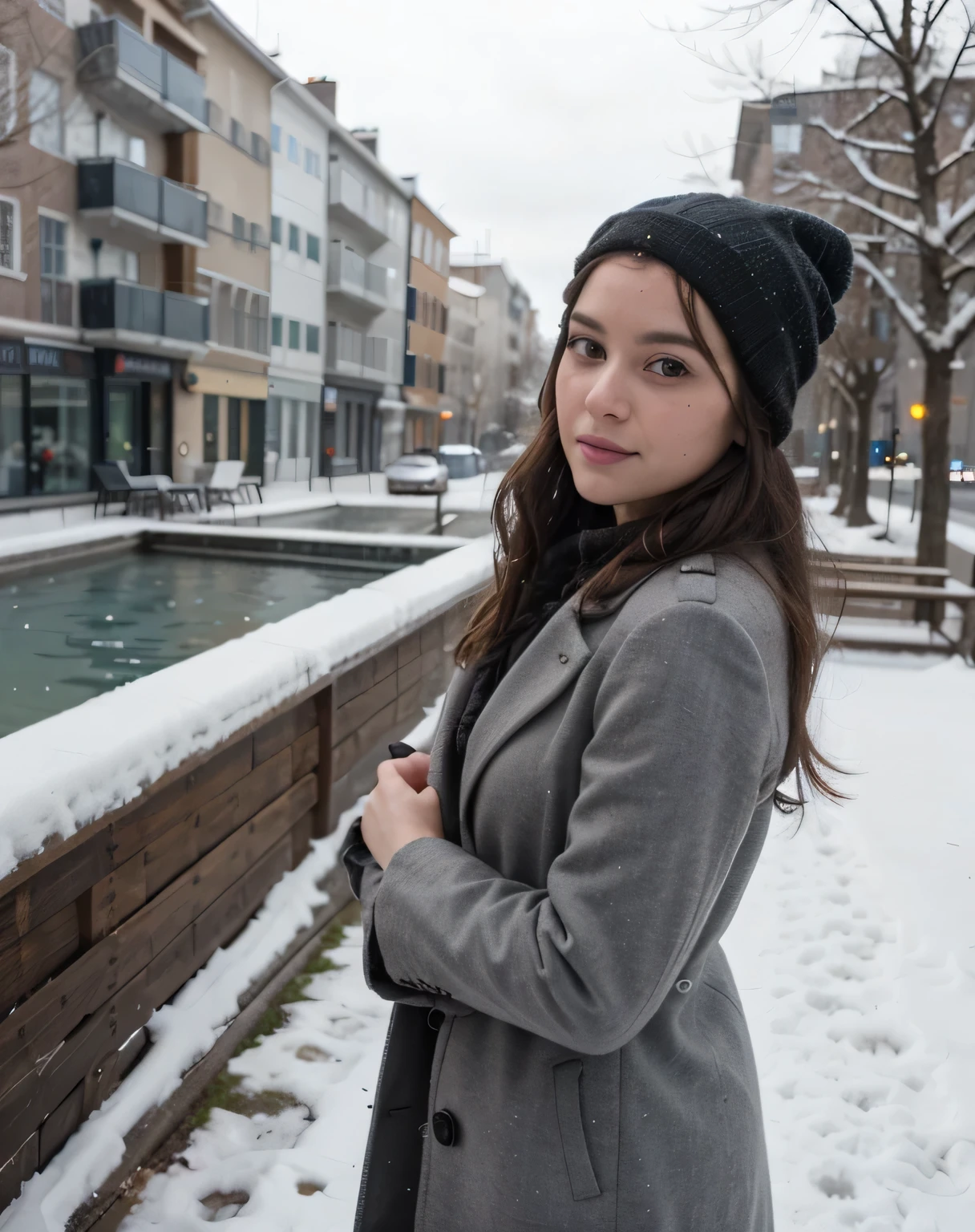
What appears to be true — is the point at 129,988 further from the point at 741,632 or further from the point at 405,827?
the point at 741,632

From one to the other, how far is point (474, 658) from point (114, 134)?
2732 mm

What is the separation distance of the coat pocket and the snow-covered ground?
1316 mm

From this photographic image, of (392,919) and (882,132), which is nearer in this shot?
(392,919)

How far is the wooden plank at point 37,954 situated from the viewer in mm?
1725

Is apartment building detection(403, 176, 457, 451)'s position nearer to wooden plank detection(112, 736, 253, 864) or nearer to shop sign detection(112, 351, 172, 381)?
shop sign detection(112, 351, 172, 381)

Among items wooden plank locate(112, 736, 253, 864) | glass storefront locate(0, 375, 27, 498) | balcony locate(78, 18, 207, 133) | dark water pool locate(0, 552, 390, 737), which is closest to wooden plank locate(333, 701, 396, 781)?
wooden plank locate(112, 736, 253, 864)

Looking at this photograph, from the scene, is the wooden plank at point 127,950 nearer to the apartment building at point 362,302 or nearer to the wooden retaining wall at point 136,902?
the wooden retaining wall at point 136,902

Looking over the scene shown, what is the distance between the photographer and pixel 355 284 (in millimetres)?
5430

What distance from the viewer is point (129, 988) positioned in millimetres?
2236

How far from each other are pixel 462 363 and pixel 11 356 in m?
3.73

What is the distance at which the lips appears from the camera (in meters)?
0.90

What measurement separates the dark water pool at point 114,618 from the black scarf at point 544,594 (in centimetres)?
304

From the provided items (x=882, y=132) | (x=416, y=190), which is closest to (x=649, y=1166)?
(x=416, y=190)

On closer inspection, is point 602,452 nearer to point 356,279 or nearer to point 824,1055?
point 824,1055
